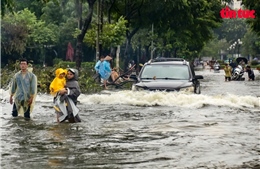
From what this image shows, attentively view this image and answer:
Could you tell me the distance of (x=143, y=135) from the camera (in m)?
13.2

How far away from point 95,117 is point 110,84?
13.9 meters

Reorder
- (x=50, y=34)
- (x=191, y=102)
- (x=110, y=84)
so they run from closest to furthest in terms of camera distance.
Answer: (x=191, y=102) < (x=110, y=84) < (x=50, y=34)

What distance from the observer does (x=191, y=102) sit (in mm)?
19969

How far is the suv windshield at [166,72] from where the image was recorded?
21633mm

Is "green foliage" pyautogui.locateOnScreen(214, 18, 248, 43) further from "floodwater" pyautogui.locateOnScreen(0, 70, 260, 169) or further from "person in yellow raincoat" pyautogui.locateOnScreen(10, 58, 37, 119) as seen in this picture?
"person in yellow raincoat" pyautogui.locateOnScreen(10, 58, 37, 119)

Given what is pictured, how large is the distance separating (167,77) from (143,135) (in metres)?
8.52

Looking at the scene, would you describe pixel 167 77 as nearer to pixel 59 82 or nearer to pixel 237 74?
pixel 59 82

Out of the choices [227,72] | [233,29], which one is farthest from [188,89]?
[233,29]

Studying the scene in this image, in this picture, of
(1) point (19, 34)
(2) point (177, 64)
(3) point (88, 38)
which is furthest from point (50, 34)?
(2) point (177, 64)

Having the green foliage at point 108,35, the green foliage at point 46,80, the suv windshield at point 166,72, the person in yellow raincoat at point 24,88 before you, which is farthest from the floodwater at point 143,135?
the green foliage at point 108,35

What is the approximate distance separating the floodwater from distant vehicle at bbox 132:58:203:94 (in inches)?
10.8

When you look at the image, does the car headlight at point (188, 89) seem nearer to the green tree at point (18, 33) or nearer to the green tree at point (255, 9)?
the green tree at point (255, 9)

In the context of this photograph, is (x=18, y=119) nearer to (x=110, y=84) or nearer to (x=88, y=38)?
(x=110, y=84)

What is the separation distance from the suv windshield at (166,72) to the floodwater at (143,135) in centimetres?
111
